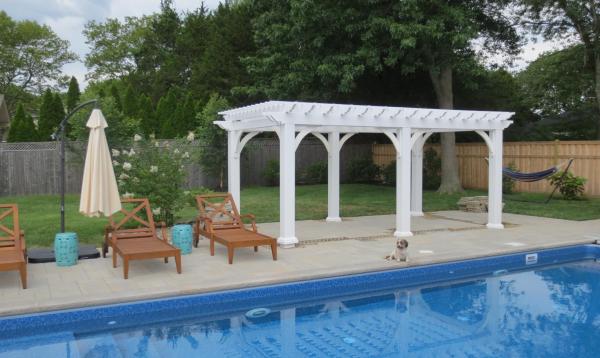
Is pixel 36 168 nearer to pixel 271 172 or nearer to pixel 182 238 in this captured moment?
pixel 271 172

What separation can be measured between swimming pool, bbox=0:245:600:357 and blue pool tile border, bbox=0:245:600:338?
0.01 m

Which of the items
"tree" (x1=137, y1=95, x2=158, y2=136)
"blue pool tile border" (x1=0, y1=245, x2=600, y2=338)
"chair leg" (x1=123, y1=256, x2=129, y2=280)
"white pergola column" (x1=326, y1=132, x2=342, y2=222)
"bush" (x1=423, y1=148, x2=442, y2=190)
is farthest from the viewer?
"tree" (x1=137, y1=95, x2=158, y2=136)

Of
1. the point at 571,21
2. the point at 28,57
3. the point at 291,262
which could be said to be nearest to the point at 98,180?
the point at 291,262

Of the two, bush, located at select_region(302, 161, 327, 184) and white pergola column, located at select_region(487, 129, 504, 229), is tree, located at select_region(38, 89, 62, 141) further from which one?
white pergola column, located at select_region(487, 129, 504, 229)

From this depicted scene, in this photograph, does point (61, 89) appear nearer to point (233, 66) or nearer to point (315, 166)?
point (233, 66)

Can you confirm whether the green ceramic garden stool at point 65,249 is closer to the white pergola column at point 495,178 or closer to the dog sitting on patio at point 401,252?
the dog sitting on patio at point 401,252

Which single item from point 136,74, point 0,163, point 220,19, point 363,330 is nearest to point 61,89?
point 136,74

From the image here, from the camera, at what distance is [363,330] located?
605cm

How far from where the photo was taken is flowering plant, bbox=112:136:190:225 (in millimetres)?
10391

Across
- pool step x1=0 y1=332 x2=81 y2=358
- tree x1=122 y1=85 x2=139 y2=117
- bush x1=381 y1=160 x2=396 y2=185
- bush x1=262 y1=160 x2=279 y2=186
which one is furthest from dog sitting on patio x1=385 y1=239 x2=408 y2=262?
tree x1=122 y1=85 x2=139 y2=117

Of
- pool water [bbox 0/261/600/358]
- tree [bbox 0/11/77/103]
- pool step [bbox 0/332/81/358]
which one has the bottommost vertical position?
pool water [bbox 0/261/600/358]

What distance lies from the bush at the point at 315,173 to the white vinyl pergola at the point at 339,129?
33.0ft

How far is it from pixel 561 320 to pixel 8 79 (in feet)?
135

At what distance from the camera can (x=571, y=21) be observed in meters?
18.9
